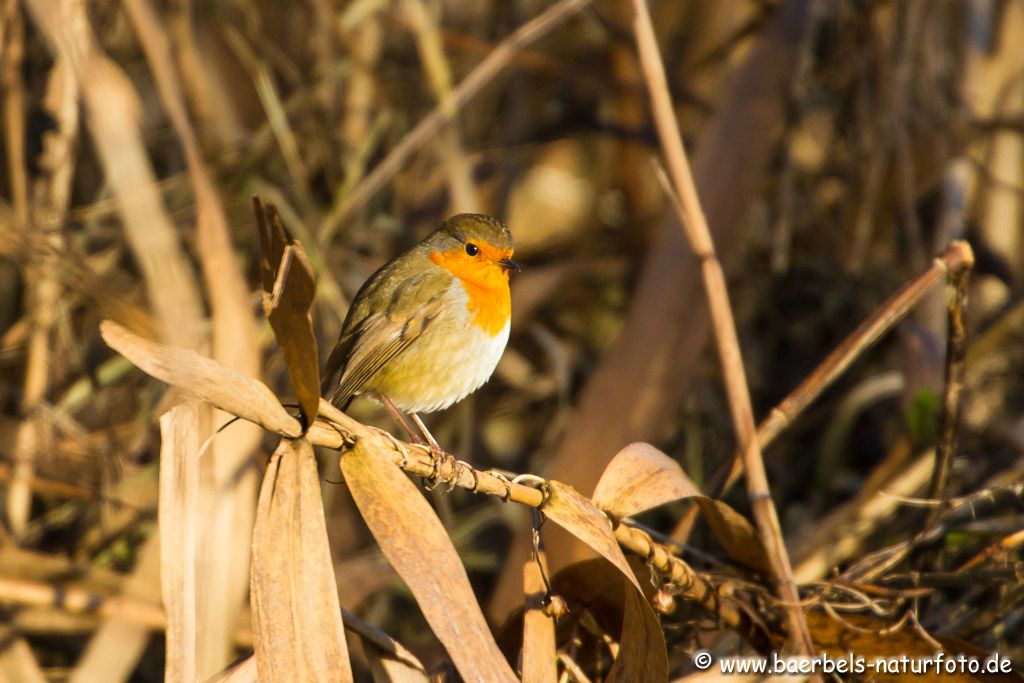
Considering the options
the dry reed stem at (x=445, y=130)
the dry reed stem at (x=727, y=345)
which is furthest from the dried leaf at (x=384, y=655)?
the dry reed stem at (x=445, y=130)

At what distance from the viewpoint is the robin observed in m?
2.85

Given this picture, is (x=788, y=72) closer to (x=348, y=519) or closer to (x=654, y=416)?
(x=654, y=416)

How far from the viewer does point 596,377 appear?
3338 millimetres

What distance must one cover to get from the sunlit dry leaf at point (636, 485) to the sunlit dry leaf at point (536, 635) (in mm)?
185

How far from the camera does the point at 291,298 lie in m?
1.47

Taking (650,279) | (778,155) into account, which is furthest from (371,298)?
(778,155)

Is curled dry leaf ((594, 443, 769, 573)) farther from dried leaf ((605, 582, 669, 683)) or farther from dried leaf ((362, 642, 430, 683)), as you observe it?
dried leaf ((362, 642, 430, 683))

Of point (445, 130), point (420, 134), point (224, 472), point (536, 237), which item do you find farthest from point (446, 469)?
point (536, 237)

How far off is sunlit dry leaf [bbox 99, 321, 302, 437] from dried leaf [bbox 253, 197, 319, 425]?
50 millimetres

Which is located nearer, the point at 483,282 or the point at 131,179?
the point at 483,282

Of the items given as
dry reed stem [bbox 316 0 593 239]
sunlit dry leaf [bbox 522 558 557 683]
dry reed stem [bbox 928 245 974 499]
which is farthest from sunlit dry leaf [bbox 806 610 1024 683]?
dry reed stem [bbox 316 0 593 239]

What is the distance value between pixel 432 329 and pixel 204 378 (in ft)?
4.74

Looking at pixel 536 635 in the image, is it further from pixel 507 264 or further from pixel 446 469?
pixel 507 264

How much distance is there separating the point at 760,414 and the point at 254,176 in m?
2.29
